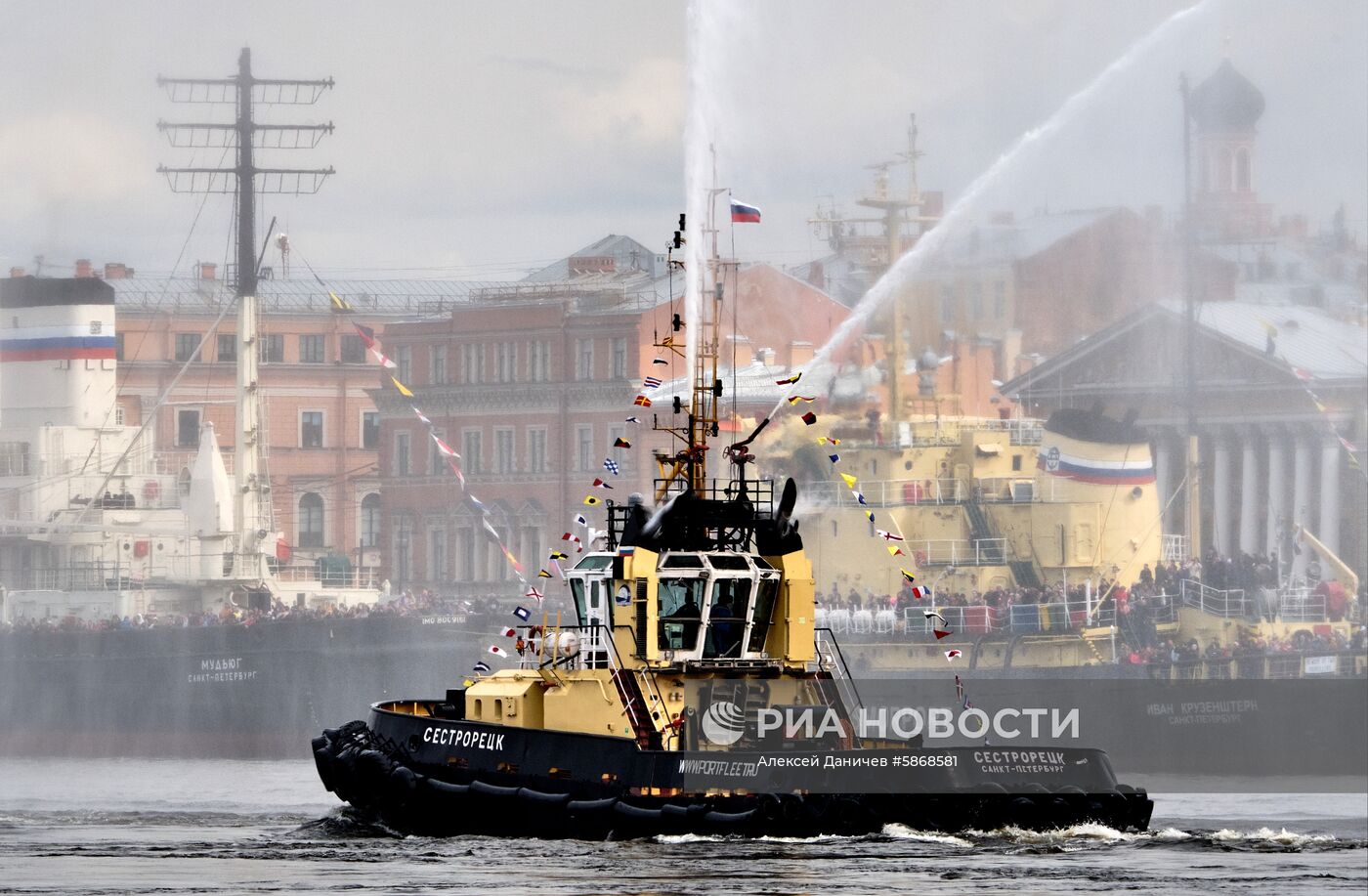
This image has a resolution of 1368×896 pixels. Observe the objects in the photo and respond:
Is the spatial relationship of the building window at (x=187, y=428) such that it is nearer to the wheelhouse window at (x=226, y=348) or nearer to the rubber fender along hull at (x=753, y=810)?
the wheelhouse window at (x=226, y=348)

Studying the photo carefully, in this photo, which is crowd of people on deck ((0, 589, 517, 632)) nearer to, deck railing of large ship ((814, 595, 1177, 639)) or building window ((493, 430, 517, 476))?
building window ((493, 430, 517, 476))

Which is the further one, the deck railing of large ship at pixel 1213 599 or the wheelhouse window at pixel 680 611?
the deck railing of large ship at pixel 1213 599

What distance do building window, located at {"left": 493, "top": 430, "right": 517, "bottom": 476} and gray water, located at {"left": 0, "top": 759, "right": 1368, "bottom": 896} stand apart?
6126cm

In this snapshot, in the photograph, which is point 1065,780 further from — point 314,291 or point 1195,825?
point 314,291

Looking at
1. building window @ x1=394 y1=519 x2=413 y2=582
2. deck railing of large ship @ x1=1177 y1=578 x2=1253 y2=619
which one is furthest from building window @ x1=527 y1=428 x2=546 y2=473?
deck railing of large ship @ x1=1177 y1=578 x2=1253 y2=619

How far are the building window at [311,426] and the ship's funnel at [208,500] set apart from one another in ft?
116

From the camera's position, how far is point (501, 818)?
43250mm

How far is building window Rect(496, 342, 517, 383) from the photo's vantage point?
4405 inches

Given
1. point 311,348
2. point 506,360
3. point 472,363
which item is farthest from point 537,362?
point 311,348

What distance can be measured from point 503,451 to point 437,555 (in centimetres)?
492

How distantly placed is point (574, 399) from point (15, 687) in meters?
25.1

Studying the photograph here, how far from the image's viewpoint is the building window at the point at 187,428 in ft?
405

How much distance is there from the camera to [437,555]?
113m

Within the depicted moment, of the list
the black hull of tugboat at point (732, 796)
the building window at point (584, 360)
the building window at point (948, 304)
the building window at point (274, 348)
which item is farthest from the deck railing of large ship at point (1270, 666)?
the building window at point (274, 348)
